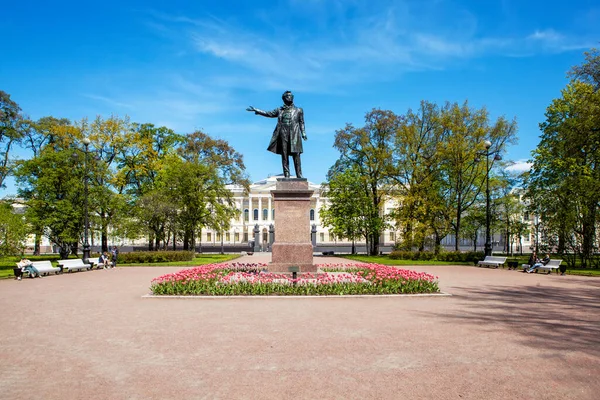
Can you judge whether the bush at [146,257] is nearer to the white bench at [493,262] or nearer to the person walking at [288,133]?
the person walking at [288,133]

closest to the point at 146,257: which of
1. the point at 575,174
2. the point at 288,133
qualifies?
the point at 288,133

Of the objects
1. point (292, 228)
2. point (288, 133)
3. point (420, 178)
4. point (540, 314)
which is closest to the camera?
point (540, 314)

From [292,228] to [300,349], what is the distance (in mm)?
9001

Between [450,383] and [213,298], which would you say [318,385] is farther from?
[213,298]

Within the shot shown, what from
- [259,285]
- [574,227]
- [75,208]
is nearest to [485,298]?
[259,285]

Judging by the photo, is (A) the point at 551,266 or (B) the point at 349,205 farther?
(B) the point at 349,205

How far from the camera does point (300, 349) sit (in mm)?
6848

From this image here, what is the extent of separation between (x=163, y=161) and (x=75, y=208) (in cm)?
1141

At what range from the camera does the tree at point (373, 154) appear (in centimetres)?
4016

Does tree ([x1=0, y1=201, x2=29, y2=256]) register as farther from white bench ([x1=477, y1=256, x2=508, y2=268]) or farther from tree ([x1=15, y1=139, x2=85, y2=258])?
white bench ([x1=477, y1=256, x2=508, y2=268])

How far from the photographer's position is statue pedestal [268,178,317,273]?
50.9ft

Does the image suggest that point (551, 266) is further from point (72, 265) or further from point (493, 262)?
point (72, 265)

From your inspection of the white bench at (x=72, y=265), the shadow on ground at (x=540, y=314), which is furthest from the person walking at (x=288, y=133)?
the white bench at (x=72, y=265)

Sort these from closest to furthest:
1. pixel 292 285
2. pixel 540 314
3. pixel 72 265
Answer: pixel 540 314 < pixel 292 285 < pixel 72 265
